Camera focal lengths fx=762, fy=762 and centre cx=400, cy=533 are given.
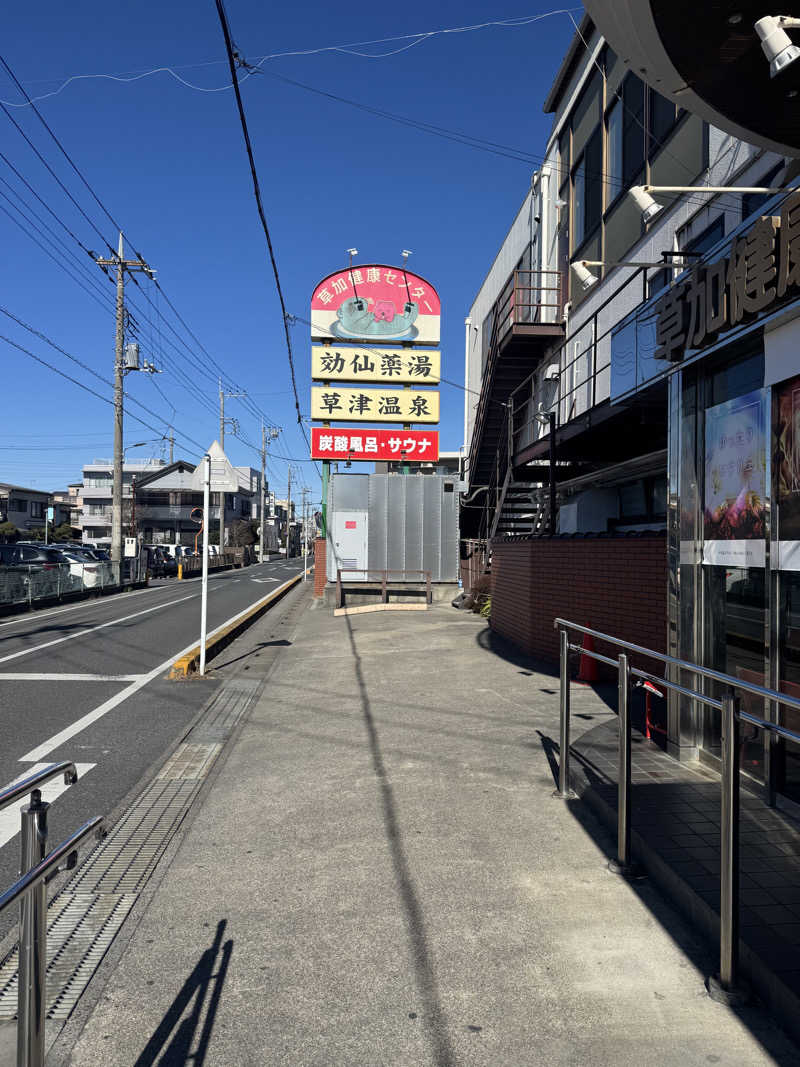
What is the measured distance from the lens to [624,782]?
414 centimetres

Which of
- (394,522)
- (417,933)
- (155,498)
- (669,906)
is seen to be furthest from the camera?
(155,498)

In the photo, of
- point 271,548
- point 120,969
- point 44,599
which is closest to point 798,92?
point 120,969

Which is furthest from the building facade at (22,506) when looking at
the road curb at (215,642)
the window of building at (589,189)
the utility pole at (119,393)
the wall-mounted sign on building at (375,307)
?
the window of building at (589,189)

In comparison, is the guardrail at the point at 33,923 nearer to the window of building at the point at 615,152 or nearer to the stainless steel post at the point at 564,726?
the stainless steel post at the point at 564,726

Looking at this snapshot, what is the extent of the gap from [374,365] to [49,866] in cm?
2526

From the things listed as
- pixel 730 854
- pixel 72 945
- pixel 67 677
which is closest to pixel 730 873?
pixel 730 854

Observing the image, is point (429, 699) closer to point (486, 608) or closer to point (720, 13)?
point (720, 13)

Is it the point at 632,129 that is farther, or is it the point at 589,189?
the point at 589,189

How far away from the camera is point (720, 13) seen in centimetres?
468

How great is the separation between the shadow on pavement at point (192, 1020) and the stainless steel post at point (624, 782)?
82.3 inches

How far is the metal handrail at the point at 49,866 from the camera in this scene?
1.92 meters

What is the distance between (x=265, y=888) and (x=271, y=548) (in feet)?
351

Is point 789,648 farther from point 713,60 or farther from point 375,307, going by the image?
point 375,307

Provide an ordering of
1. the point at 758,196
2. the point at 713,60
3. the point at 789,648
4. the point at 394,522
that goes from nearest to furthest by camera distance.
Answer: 1. the point at 789,648
2. the point at 713,60
3. the point at 758,196
4. the point at 394,522
